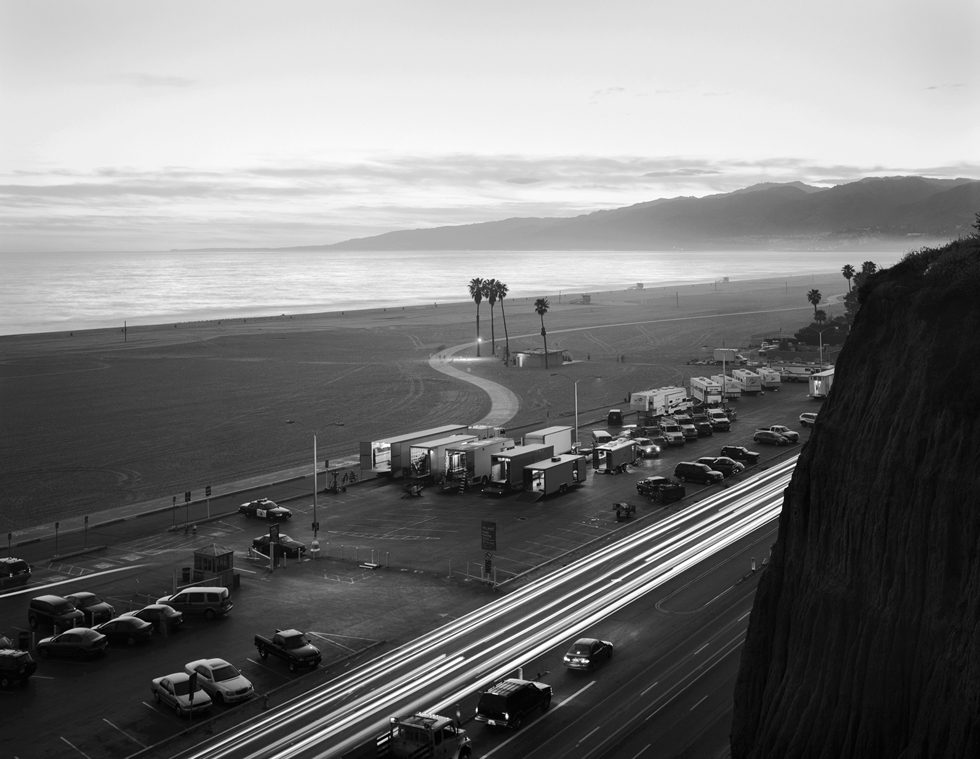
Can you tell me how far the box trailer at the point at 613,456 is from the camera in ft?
160

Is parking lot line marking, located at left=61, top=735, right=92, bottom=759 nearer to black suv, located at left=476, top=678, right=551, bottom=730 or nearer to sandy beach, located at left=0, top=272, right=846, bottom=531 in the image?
black suv, located at left=476, top=678, right=551, bottom=730

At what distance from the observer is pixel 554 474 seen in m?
44.5

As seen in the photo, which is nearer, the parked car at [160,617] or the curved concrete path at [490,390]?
the parked car at [160,617]

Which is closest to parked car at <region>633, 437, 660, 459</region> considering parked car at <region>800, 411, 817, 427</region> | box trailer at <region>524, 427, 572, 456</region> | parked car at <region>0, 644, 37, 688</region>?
box trailer at <region>524, 427, 572, 456</region>

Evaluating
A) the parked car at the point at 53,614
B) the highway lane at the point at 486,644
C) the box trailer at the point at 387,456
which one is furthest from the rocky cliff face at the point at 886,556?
the box trailer at the point at 387,456

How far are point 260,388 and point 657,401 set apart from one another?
3338 centimetres

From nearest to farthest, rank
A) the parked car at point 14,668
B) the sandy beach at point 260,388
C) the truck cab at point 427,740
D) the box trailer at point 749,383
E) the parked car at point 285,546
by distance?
the truck cab at point 427,740, the parked car at point 14,668, the parked car at point 285,546, the sandy beach at point 260,388, the box trailer at point 749,383

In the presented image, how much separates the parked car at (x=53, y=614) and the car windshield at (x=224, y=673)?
282 inches

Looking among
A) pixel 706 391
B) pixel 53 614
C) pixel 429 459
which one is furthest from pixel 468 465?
pixel 706 391

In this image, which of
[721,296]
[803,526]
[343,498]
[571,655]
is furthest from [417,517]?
[721,296]

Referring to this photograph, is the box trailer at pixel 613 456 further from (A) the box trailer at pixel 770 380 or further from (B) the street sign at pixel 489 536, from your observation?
(A) the box trailer at pixel 770 380

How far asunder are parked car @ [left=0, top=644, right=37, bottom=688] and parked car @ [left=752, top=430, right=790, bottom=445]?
40.5m

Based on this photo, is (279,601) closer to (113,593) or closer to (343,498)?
(113,593)

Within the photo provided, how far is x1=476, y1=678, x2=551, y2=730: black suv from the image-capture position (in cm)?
2109
